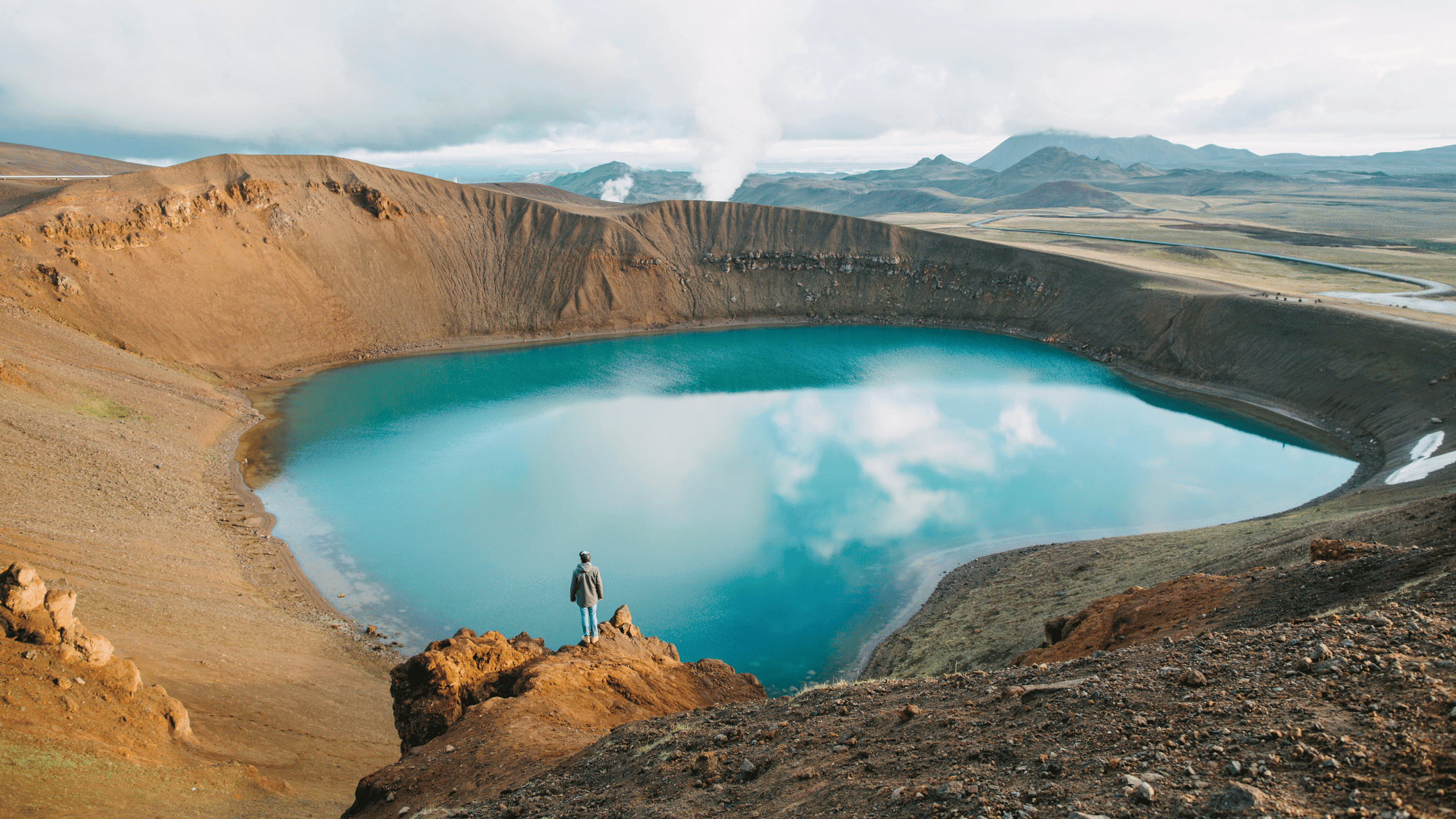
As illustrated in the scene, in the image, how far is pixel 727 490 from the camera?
30.3 m

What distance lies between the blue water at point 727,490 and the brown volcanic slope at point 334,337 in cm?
304

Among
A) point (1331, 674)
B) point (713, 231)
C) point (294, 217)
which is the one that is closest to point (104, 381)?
point (294, 217)

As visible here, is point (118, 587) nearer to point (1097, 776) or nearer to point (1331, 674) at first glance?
point (1097, 776)

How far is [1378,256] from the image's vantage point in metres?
81.2

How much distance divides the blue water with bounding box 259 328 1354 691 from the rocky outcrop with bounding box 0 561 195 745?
394 inches

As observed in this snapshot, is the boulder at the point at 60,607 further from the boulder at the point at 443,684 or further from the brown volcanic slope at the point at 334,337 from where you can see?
the boulder at the point at 443,684

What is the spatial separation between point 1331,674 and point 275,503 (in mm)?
33478

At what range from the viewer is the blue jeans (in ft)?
44.2

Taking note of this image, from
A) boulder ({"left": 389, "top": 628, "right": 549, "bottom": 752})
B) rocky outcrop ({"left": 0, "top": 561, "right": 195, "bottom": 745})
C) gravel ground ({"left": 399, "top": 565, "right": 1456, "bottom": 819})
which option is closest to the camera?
gravel ground ({"left": 399, "top": 565, "right": 1456, "bottom": 819})

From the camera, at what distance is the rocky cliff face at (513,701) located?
9.32m

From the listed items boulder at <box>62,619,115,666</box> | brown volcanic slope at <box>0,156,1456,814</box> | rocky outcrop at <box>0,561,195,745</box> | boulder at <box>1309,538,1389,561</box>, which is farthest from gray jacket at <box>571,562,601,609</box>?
boulder at <box>1309,538,1389,561</box>

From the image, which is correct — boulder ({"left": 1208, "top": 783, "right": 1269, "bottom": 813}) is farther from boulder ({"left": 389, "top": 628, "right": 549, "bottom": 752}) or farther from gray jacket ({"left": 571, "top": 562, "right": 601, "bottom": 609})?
boulder ({"left": 389, "top": 628, "right": 549, "bottom": 752})

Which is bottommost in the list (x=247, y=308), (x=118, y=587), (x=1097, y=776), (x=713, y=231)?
(x=118, y=587)

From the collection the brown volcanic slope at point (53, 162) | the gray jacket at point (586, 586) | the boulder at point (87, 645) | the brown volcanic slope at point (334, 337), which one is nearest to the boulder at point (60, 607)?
the boulder at point (87, 645)
